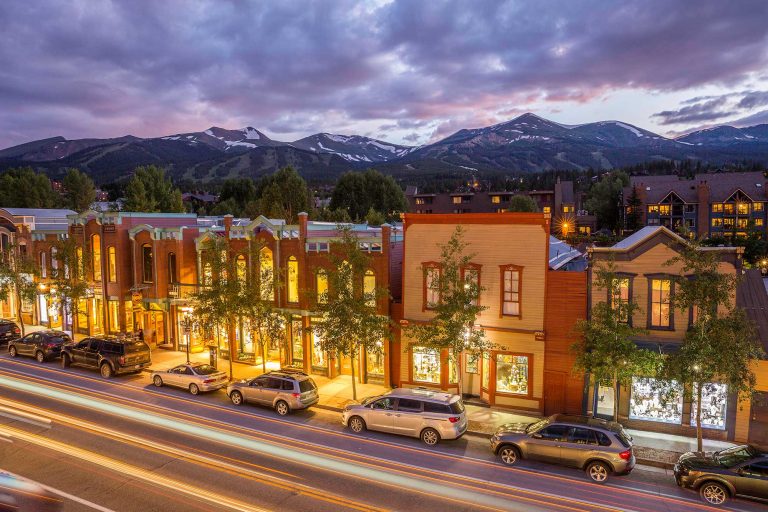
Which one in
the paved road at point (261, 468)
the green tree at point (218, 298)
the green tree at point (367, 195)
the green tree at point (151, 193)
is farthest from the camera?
the green tree at point (367, 195)

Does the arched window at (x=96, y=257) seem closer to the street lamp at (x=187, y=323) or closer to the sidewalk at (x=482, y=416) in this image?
the street lamp at (x=187, y=323)

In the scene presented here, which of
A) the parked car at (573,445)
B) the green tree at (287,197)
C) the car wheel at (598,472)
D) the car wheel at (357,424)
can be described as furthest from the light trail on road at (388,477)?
the green tree at (287,197)

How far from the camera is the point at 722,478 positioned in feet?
47.8

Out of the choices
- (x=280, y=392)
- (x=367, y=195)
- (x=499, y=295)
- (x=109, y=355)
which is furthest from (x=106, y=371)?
(x=367, y=195)

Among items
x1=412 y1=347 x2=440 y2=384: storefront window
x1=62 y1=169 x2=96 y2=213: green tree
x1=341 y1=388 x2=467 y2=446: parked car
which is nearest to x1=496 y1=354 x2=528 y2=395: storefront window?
x1=412 y1=347 x2=440 y2=384: storefront window

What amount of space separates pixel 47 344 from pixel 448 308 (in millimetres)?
26687

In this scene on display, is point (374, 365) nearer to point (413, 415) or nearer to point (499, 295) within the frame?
point (413, 415)

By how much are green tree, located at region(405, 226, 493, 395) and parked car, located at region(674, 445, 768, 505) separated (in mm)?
8678

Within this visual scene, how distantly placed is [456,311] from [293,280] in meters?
11.7

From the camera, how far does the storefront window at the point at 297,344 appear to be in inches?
1131

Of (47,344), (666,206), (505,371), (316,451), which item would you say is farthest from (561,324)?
(666,206)

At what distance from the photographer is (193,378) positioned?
24953 millimetres

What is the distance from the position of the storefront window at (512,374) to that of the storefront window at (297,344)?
11746mm

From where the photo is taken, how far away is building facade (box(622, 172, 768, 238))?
9244cm
